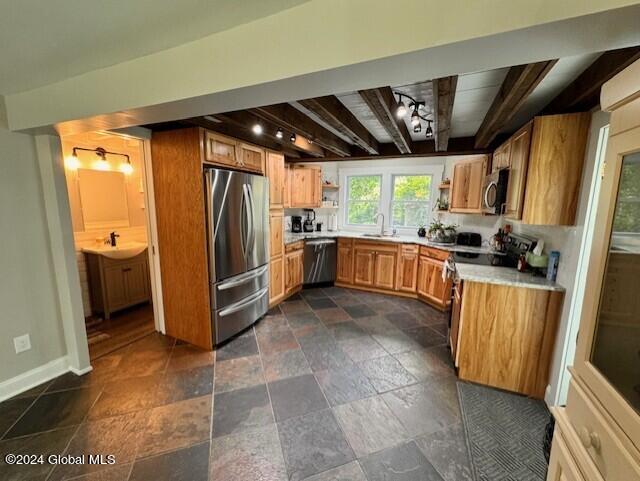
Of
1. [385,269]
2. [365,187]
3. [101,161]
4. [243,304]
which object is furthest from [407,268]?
[101,161]

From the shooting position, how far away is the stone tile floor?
1494 millimetres

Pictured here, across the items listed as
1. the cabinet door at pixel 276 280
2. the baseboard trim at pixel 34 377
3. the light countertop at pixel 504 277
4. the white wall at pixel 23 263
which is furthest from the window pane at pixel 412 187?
the baseboard trim at pixel 34 377

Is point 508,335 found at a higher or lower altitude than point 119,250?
lower

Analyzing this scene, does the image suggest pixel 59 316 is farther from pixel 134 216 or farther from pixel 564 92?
pixel 564 92

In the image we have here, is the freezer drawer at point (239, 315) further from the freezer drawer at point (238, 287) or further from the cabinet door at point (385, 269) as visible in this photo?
the cabinet door at point (385, 269)

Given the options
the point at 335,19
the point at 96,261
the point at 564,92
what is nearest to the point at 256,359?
the point at 96,261

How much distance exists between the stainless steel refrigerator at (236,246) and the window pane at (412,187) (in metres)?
2.55

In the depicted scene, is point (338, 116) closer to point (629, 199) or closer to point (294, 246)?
point (629, 199)

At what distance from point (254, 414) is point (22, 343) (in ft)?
6.39

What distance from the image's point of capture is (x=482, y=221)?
3.82 metres

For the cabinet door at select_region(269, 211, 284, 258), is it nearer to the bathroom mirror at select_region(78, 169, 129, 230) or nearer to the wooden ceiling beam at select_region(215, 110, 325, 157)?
the wooden ceiling beam at select_region(215, 110, 325, 157)

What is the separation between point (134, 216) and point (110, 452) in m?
3.23

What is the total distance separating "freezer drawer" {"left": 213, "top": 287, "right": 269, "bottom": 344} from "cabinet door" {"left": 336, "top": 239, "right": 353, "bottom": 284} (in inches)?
63.1

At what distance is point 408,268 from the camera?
13.4 ft
